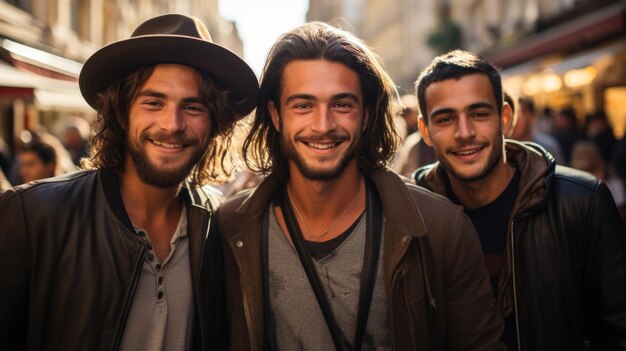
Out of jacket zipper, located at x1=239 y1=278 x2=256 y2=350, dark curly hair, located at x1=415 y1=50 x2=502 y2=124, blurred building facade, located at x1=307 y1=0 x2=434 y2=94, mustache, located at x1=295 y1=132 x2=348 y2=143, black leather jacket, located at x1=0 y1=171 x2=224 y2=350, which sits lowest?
jacket zipper, located at x1=239 y1=278 x2=256 y2=350

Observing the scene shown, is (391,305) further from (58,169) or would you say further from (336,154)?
(58,169)

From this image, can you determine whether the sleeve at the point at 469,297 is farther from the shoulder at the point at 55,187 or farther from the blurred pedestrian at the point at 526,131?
the blurred pedestrian at the point at 526,131

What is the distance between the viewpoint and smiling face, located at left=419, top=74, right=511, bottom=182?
2.86 m

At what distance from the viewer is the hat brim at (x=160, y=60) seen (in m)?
2.54

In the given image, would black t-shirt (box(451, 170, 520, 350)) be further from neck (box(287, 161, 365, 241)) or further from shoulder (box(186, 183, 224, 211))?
shoulder (box(186, 183, 224, 211))

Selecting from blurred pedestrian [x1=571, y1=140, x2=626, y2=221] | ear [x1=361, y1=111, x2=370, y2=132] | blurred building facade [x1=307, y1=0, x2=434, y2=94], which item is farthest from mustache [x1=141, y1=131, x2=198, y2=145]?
blurred building facade [x1=307, y1=0, x2=434, y2=94]

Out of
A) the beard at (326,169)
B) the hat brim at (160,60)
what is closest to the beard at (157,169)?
the hat brim at (160,60)

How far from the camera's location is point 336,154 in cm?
271

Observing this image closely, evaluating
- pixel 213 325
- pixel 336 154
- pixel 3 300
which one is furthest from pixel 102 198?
pixel 336 154

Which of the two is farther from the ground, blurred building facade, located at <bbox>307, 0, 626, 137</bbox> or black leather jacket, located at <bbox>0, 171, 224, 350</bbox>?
blurred building facade, located at <bbox>307, 0, 626, 137</bbox>

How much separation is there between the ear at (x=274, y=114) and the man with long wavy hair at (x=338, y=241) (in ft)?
0.30

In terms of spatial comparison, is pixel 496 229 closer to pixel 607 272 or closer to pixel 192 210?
pixel 607 272

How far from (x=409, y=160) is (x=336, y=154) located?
260 cm

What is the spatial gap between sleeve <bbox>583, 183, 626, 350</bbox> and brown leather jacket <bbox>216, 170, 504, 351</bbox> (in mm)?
525
